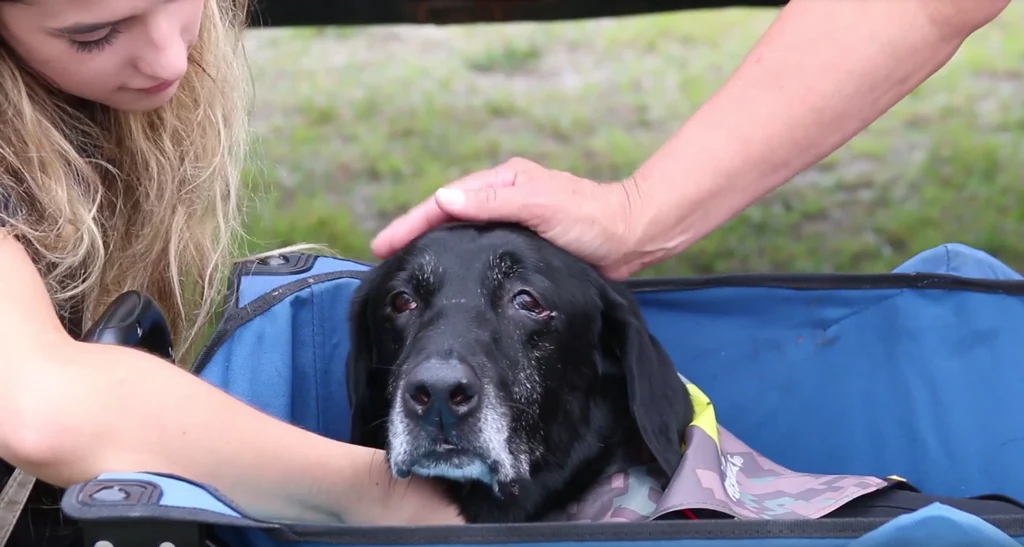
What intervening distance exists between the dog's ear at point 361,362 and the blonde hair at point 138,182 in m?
0.39

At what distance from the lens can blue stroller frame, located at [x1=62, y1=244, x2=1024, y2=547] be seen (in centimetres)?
213

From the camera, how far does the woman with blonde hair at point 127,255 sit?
137cm

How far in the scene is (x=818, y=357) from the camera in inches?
88.8

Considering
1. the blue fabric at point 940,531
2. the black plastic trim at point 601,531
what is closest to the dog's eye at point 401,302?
the black plastic trim at point 601,531

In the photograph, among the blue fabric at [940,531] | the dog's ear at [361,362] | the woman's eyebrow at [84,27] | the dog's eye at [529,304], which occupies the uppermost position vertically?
the woman's eyebrow at [84,27]

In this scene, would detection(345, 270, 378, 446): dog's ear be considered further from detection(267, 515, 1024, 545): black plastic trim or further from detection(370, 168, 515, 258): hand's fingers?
detection(267, 515, 1024, 545): black plastic trim

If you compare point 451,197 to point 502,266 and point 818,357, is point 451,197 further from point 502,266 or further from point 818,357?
point 818,357

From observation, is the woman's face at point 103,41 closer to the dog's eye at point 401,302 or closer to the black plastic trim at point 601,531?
the dog's eye at point 401,302

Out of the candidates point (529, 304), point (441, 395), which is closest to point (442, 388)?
point (441, 395)

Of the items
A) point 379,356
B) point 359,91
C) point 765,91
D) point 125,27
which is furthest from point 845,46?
point 359,91

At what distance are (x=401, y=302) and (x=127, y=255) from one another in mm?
608

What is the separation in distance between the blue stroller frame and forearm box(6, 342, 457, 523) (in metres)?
0.53

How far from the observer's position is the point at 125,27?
1.73 m

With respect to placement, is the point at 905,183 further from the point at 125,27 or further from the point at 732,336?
the point at 125,27
